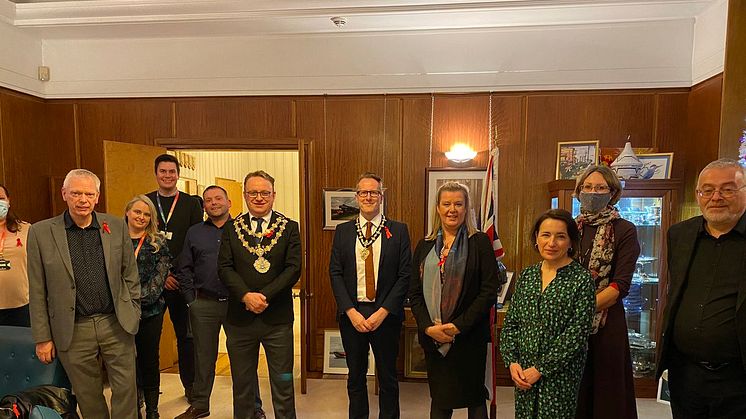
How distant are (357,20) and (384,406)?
2.83 m

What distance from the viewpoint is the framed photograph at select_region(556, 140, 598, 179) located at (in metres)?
3.54

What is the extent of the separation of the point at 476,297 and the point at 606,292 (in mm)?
616

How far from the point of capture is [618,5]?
3.25 meters

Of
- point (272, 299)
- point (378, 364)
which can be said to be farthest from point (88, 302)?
point (378, 364)

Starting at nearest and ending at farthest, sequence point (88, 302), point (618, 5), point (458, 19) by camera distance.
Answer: point (88, 302), point (618, 5), point (458, 19)

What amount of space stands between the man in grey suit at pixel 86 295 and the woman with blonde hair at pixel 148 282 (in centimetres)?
25

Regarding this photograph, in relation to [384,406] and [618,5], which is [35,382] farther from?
[618,5]

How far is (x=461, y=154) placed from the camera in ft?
12.2

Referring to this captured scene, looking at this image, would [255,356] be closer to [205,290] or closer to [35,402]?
[205,290]

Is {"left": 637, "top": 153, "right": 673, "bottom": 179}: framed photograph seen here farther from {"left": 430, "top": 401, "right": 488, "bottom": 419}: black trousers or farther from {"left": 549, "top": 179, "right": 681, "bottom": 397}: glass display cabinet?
{"left": 430, "top": 401, "right": 488, "bottom": 419}: black trousers

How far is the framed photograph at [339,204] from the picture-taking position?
3812 mm

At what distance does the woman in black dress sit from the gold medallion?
5.51 feet

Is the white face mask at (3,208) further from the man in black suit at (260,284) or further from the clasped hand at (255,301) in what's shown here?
the clasped hand at (255,301)

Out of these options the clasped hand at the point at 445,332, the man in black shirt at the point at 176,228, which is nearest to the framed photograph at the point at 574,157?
the clasped hand at the point at 445,332
